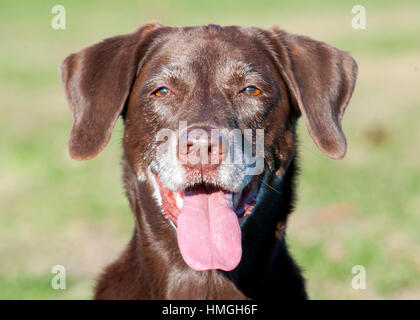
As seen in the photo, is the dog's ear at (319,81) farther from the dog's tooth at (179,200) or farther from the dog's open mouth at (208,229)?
the dog's tooth at (179,200)

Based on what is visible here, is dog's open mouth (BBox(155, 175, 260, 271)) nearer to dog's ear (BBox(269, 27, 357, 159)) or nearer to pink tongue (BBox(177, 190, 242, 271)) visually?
pink tongue (BBox(177, 190, 242, 271))

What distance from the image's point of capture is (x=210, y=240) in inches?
155

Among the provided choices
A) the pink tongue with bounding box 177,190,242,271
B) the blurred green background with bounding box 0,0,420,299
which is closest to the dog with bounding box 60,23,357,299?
the pink tongue with bounding box 177,190,242,271

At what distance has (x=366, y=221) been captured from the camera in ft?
26.4

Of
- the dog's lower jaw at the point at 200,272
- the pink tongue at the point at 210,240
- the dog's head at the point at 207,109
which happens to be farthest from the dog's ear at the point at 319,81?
the pink tongue at the point at 210,240

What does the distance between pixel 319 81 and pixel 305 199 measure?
15.0 feet

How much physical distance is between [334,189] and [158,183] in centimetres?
548

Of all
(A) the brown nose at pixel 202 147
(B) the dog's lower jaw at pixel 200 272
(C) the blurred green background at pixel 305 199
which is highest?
(A) the brown nose at pixel 202 147

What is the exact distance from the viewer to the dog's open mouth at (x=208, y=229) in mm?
3934

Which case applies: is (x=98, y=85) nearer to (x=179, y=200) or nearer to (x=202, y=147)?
(x=179, y=200)

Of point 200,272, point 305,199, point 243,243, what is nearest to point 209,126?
point 243,243

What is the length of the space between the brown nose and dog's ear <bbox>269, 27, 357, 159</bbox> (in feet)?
2.54

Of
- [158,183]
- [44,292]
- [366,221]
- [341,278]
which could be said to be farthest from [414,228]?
[158,183]

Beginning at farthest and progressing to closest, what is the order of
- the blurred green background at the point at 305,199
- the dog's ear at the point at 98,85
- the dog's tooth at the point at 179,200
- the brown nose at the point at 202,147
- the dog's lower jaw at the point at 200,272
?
the blurred green background at the point at 305,199, the dog's ear at the point at 98,85, the dog's lower jaw at the point at 200,272, the dog's tooth at the point at 179,200, the brown nose at the point at 202,147
